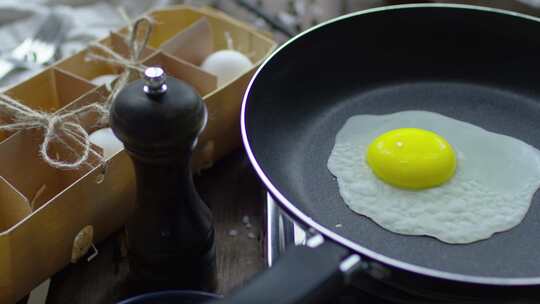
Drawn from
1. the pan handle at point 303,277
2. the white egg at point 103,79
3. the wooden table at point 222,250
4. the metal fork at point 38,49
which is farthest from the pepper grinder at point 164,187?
the metal fork at point 38,49

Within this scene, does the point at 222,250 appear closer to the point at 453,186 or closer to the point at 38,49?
the point at 453,186

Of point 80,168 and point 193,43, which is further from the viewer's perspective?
point 193,43

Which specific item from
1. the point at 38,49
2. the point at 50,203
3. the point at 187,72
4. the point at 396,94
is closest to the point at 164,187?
the point at 50,203

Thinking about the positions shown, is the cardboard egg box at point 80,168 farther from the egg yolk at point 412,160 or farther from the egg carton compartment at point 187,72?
the egg yolk at point 412,160

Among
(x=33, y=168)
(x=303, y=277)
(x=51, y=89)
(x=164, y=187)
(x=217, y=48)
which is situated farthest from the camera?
(x=217, y=48)

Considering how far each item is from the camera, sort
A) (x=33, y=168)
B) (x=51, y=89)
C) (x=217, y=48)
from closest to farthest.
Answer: (x=33, y=168)
(x=51, y=89)
(x=217, y=48)

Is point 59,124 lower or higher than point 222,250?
higher

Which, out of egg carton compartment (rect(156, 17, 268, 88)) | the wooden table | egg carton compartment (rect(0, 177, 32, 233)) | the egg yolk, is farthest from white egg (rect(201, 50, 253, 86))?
egg carton compartment (rect(0, 177, 32, 233))
